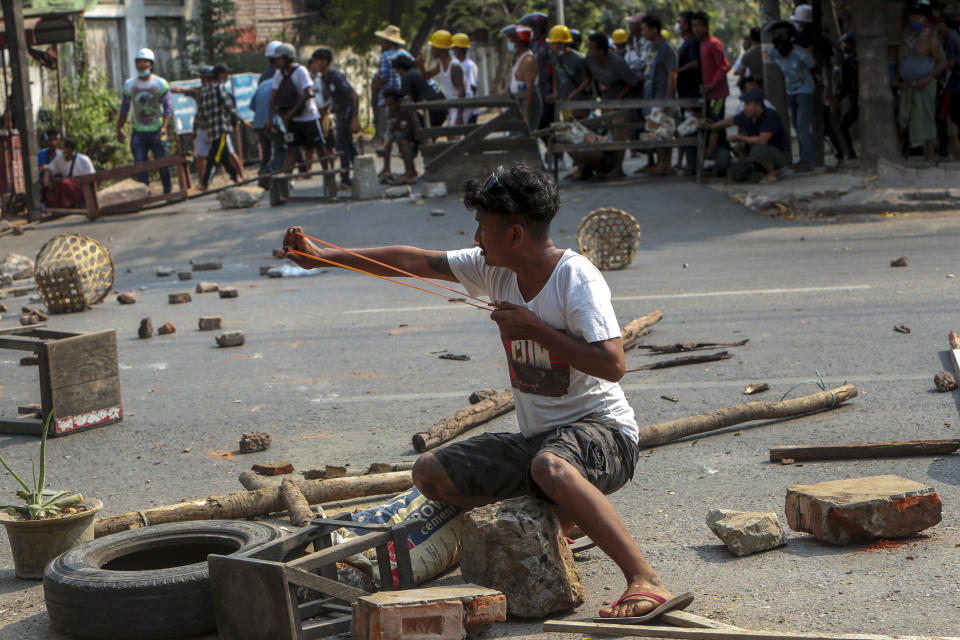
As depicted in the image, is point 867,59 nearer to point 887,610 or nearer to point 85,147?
point 887,610

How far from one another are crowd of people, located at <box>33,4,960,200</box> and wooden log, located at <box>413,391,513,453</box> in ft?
34.5

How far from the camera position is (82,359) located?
6469 millimetres

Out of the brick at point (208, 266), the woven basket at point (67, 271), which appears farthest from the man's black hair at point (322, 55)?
the woven basket at point (67, 271)

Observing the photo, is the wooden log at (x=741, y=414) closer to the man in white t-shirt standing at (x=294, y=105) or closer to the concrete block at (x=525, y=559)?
the concrete block at (x=525, y=559)

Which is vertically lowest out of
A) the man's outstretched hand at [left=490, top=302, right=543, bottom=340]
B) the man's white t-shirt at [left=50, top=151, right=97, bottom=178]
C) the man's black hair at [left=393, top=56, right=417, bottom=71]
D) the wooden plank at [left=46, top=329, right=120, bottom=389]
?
the wooden plank at [left=46, top=329, right=120, bottom=389]

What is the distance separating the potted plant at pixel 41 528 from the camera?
4227mm

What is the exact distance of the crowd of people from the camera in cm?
1633

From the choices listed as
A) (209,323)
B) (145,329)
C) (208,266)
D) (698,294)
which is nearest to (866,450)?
(698,294)

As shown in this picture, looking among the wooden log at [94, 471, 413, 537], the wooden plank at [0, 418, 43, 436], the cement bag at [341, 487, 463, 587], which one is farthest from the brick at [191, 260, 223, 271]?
the cement bag at [341, 487, 463, 587]

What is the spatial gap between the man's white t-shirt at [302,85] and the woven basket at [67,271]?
7.68 meters

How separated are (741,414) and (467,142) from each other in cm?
1197

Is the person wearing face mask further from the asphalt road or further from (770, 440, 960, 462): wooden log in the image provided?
(770, 440, 960, 462): wooden log

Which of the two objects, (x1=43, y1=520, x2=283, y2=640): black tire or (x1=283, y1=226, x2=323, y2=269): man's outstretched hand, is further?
(x1=283, y1=226, x2=323, y2=269): man's outstretched hand

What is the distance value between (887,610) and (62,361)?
4696 mm
